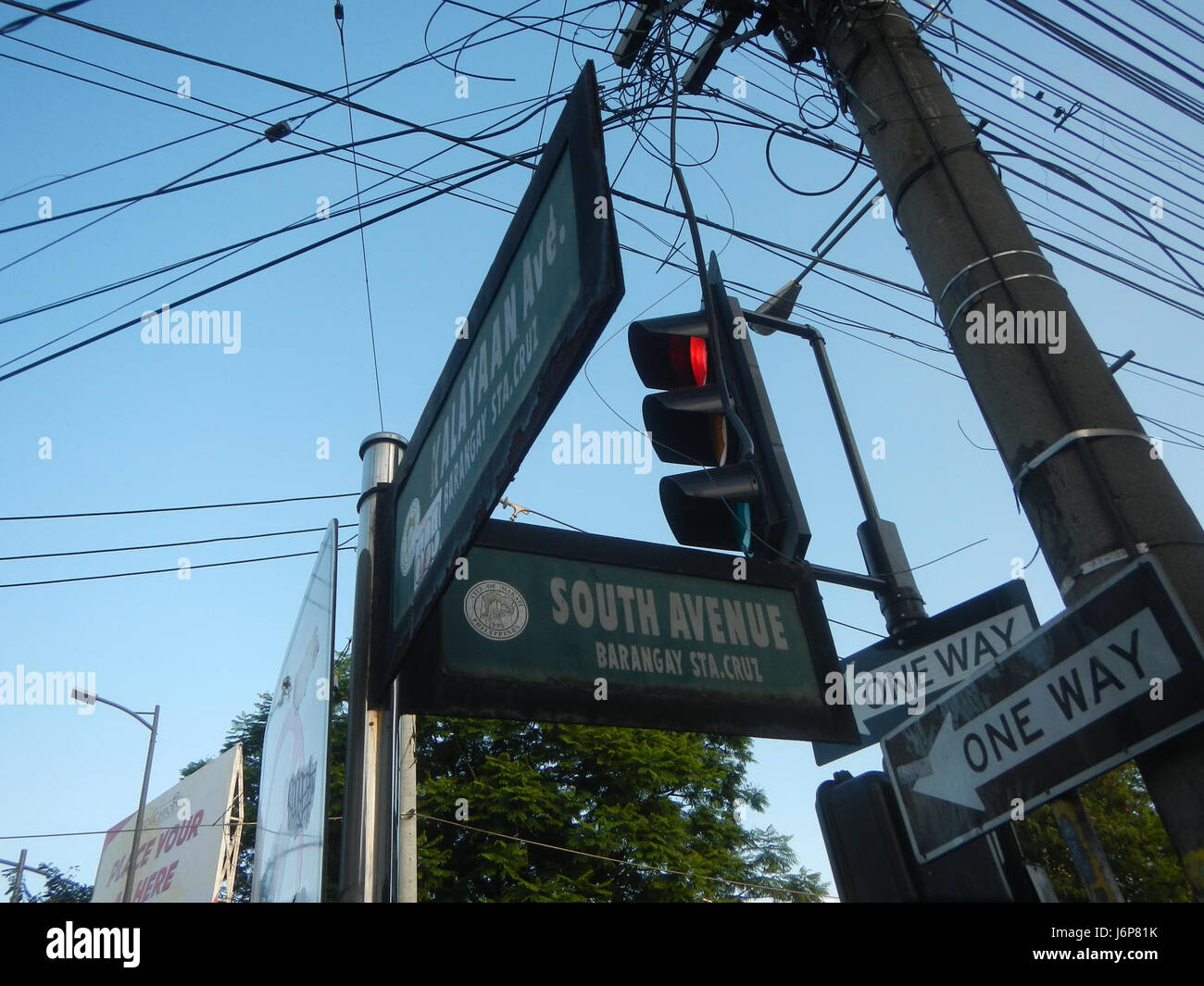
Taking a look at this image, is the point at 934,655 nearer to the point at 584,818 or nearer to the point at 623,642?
the point at 623,642

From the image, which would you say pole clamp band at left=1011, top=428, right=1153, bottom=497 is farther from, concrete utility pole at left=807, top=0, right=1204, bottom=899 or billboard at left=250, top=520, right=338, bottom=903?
billboard at left=250, top=520, right=338, bottom=903

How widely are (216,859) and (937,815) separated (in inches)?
748

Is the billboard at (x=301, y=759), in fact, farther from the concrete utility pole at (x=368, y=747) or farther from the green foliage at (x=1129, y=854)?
the green foliage at (x=1129, y=854)

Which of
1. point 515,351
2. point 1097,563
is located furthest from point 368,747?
point 1097,563

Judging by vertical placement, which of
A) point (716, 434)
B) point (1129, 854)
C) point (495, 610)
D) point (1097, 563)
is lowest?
point (1097, 563)

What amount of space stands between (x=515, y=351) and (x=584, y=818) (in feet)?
59.8

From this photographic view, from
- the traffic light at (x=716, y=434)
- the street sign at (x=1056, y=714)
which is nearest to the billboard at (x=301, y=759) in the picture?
the traffic light at (x=716, y=434)

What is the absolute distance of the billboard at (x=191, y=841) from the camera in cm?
1847

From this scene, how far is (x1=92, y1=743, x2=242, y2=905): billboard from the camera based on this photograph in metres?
18.5

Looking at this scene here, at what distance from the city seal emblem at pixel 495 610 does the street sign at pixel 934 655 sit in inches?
53.5

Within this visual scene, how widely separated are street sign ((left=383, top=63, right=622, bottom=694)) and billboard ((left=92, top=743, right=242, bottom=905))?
662 inches

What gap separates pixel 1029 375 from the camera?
2.69 metres

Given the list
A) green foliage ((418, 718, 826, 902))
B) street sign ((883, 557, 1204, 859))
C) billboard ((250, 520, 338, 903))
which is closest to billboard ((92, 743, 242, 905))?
green foliage ((418, 718, 826, 902))

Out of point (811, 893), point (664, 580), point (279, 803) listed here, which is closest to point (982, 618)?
point (664, 580)
